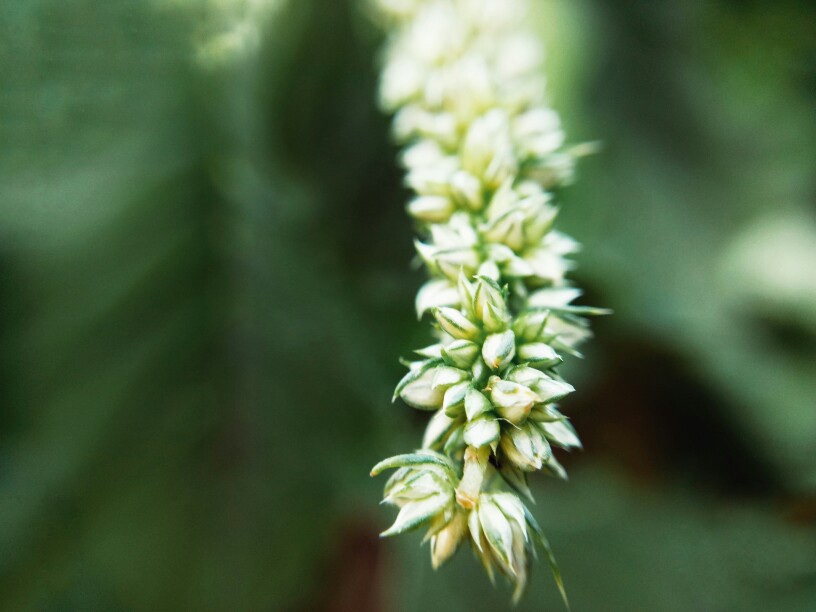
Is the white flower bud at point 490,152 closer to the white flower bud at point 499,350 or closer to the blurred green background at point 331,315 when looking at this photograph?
the white flower bud at point 499,350

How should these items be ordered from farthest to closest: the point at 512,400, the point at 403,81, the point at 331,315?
the point at 331,315 → the point at 403,81 → the point at 512,400

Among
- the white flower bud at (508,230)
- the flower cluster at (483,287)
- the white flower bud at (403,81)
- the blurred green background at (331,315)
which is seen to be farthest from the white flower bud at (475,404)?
the blurred green background at (331,315)

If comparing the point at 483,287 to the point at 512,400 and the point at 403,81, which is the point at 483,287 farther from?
the point at 403,81

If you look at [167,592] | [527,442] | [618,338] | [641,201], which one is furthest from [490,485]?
[167,592]

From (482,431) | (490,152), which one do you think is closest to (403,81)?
(490,152)

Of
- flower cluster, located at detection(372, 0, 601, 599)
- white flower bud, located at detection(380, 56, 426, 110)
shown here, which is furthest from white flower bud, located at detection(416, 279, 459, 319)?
white flower bud, located at detection(380, 56, 426, 110)

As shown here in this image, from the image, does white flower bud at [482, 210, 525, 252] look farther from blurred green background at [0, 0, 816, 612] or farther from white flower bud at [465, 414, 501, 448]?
blurred green background at [0, 0, 816, 612]
